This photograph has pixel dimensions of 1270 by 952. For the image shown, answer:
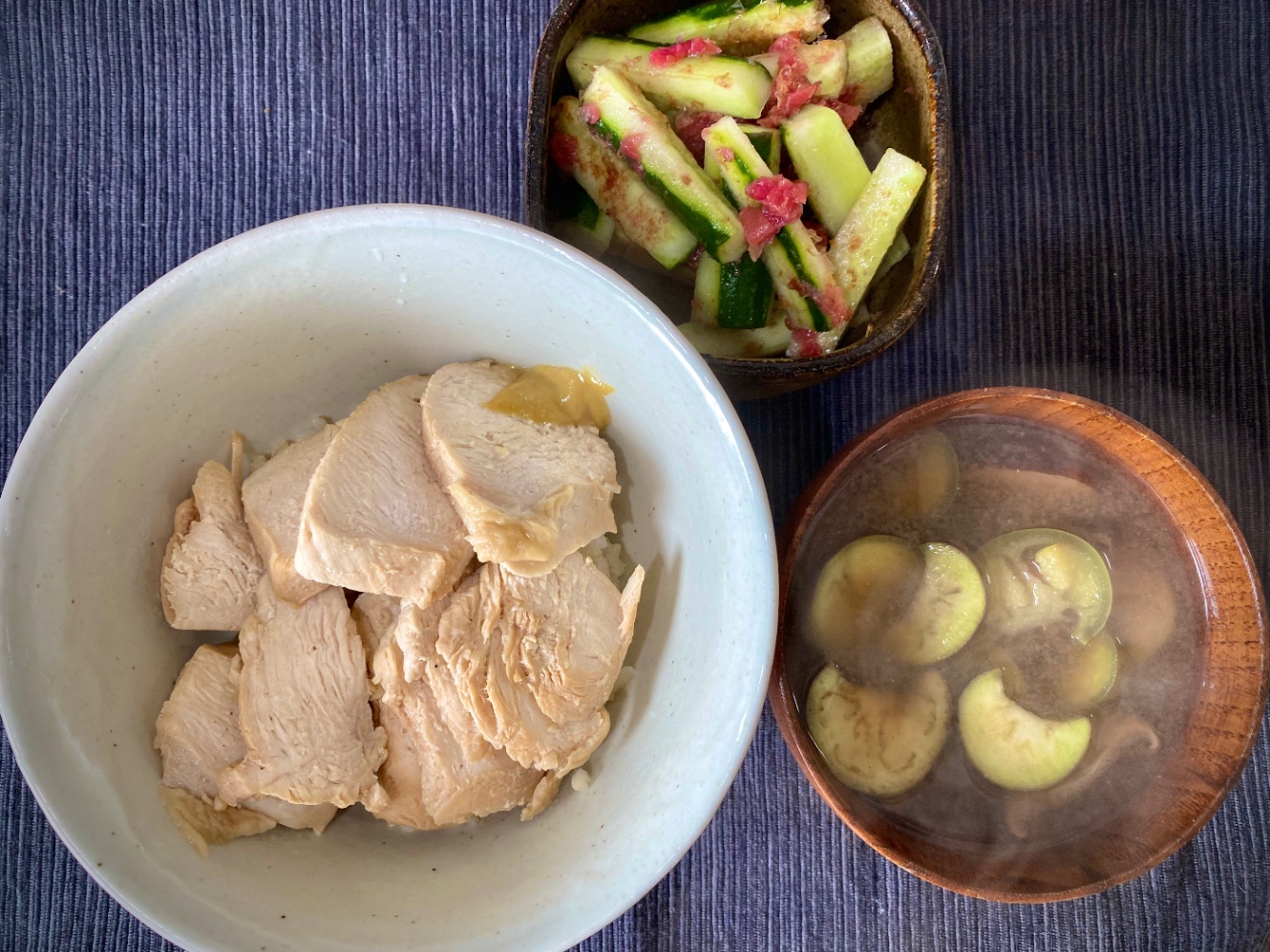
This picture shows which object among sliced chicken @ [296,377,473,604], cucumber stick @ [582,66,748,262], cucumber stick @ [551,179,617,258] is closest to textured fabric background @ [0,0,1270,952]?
cucumber stick @ [551,179,617,258]

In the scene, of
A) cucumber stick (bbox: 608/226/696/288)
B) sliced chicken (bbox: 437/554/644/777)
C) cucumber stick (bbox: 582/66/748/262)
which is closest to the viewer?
sliced chicken (bbox: 437/554/644/777)

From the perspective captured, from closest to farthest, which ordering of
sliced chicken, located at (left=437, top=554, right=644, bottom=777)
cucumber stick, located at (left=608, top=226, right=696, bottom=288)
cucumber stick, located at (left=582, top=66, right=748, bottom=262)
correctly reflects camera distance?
sliced chicken, located at (left=437, top=554, right=644, bottom=777), cucumber stick, located at (left=582, top=66, right=748, bottom=262), cucumber stick, located at (left=608, top=226, right=696, bottom=288)

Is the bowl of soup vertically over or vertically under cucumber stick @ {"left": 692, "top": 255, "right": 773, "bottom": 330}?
under

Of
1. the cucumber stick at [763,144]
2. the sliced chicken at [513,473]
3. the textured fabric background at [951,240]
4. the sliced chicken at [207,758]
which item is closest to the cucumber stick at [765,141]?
the cucumber stick at [763,144]

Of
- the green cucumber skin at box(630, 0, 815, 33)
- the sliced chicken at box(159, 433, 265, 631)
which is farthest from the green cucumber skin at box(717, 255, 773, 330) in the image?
the sliced chicken at box(159, 433, 265, 631)

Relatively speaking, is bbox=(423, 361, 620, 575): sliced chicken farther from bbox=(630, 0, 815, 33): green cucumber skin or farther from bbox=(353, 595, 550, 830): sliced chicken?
bbox=(630, 0, 815, 33): green cucumber skin

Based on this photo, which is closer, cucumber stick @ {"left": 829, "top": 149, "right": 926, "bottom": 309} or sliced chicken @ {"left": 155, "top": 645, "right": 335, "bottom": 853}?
sliced chicken @ {"left": 155, "top": 645, "right": 335, "bottom": 853}

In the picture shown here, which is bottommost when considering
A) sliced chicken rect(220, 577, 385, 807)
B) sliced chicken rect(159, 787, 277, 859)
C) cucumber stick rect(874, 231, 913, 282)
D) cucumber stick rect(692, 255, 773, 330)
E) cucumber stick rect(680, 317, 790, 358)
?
sliced chicken rect(159, 787, 277, 859)

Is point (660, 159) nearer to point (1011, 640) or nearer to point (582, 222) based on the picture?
point (582, 222)
